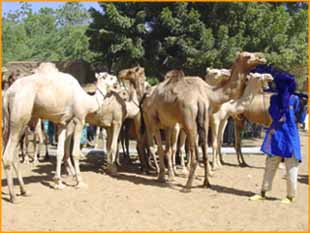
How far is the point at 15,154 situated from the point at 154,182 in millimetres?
2923

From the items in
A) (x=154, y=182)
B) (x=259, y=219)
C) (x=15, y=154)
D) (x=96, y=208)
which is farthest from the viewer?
(x=154, y=182)

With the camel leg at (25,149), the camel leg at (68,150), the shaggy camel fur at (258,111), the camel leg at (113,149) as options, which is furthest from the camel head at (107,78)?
the shaggy camel fur at (258,111)

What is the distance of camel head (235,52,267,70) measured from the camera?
9.05 m

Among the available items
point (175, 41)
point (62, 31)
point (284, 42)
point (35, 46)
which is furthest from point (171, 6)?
point (62, 31)

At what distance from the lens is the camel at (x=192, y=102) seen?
895 centimetres

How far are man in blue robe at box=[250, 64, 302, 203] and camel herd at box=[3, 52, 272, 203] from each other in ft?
3.77

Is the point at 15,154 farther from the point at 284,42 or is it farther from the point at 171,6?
the point at 284,42

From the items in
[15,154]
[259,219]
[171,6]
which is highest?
[171,6]

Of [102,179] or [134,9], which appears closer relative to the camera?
[102,179]

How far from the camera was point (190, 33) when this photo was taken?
57.5 feet

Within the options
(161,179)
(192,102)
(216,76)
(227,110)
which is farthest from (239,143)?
(192,102)

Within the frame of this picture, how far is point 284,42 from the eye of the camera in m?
18.2

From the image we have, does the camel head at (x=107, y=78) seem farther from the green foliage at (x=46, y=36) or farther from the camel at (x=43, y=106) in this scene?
the green foliage at (x=46, y=36)

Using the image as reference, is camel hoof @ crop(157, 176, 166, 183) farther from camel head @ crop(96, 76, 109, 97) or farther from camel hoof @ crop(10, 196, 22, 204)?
camel hoof @ crop(10, 196, 22, 204)
